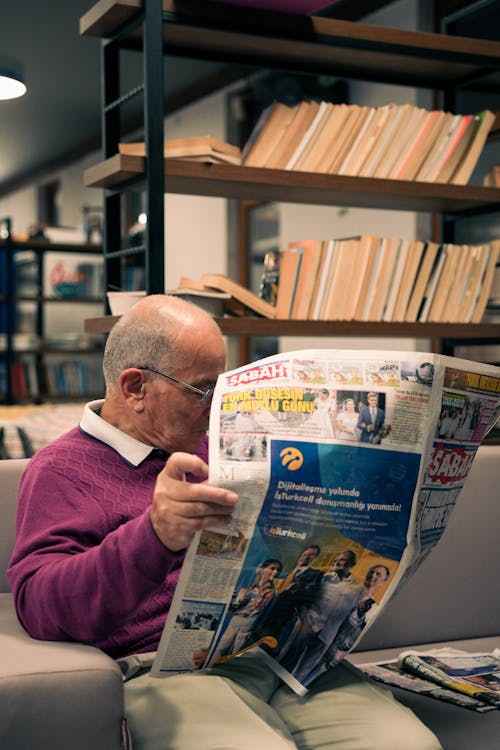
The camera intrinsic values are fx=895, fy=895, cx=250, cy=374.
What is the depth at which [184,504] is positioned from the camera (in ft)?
3.26

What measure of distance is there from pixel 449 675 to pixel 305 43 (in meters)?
1.75

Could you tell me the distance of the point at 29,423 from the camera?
147 inches

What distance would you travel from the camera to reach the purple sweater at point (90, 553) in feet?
3.49

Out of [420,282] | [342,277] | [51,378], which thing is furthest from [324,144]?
[51,378]

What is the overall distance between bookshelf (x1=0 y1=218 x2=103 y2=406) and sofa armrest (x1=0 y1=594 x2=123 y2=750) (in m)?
5.45

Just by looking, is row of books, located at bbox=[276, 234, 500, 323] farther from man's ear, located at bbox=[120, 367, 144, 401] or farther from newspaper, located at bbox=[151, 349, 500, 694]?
newspaper, located at bbox=[151, 349, 500, 694]

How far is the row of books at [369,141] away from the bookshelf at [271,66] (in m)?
0.08

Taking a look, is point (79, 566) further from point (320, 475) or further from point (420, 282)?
point (420, 282)

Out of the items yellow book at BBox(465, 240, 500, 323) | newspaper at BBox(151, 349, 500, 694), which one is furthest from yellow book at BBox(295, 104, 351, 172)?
newspaper at BBox(151, 349, 500, 694)

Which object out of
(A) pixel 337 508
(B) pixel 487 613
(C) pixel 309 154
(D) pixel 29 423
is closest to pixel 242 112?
(D) pixel 29 423

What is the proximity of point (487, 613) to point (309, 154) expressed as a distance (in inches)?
55.9

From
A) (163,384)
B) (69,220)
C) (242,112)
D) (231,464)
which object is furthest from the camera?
(69,220)

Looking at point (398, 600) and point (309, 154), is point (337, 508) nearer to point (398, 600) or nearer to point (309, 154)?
point (398, 600)

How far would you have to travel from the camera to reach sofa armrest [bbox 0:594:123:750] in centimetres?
98
